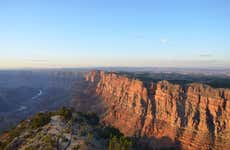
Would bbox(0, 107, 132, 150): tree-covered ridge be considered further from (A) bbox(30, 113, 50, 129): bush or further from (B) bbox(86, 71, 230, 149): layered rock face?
(B) bbox(86, 71, 230, 149): layered rock face

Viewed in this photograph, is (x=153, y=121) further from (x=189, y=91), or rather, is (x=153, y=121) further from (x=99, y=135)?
(x=99, y=135)

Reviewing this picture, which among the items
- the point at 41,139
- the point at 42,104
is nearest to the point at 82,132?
the point at 41,139

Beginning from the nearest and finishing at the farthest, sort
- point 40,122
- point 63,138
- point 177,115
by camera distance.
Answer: point 63,138
point 40,122
point 177,115

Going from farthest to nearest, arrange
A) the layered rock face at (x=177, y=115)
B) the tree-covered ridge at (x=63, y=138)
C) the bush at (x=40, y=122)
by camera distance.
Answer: the layered rock face at (x=177, y=115) < the bush at (x=40, y=122) < the tree-covered ridge at (x=63, y=138)

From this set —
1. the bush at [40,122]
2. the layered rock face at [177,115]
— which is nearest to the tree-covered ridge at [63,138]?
the bush at [40,122]

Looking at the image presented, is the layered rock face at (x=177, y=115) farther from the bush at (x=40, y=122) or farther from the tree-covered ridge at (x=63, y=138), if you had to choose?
the bush at (x=40, y=122)

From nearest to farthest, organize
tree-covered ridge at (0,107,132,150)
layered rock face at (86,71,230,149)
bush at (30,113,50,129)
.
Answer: tree-covered ridge at (0,107,132,150)
bush at (30,113,50,129)
layered rock face at (86,71,230,149)

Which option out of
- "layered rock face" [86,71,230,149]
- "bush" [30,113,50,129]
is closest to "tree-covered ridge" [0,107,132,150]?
"bush" [30,113,50,129]

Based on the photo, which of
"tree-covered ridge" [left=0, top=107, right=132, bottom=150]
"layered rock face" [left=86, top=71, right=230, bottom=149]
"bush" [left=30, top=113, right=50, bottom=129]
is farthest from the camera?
"layered rock face" [left=86, top=71, right=230, bottom=149]

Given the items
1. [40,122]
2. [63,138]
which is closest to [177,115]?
[40,122]

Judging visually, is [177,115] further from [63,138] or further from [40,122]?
[63,138]
